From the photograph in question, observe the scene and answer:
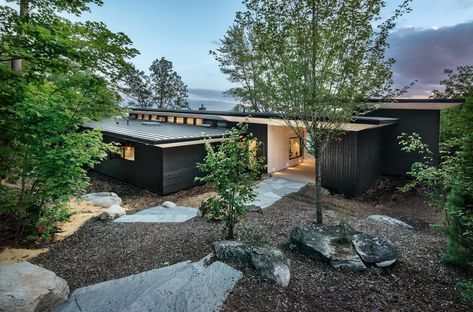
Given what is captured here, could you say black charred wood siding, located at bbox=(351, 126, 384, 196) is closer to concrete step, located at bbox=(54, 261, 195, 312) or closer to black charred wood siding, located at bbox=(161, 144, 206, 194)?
black charred wood siding, located at bbox=(161, 144, 206, 194)

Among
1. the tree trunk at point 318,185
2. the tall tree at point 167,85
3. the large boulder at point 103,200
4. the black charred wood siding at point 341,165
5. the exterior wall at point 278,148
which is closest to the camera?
the tree trunk at point 318,185

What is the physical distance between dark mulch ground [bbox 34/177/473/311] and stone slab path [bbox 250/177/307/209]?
1916mm

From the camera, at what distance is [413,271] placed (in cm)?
430

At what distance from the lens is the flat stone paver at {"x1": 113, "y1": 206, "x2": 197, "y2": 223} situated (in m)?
7.08

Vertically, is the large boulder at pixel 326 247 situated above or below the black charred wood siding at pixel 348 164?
below

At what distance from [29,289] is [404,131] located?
17.3 m

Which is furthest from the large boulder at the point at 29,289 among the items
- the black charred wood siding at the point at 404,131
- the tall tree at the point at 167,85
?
the tall tree at the point at 167,85

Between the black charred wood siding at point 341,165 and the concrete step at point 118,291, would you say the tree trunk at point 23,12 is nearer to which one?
the concrete step at point 118,291

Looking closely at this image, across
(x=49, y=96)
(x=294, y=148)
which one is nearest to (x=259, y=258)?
(x=49, y=96)

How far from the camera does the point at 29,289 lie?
3365 mm

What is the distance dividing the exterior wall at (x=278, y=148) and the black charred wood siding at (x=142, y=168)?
6335 millimetres

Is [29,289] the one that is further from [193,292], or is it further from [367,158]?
[367,158]

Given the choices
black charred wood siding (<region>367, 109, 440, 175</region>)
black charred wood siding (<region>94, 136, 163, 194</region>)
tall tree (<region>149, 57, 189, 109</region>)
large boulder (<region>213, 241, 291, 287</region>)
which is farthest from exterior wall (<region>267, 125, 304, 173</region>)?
tall tree (<region>149, 57, 189, 109</region>)

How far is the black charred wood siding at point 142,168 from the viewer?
11.7 metres
